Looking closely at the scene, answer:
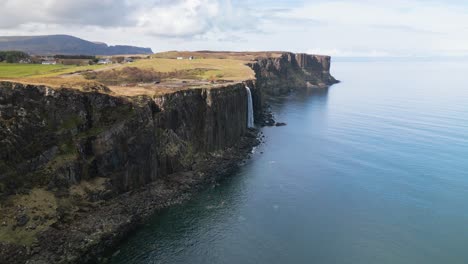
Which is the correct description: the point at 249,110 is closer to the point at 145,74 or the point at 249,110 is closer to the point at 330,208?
the point at 145,74

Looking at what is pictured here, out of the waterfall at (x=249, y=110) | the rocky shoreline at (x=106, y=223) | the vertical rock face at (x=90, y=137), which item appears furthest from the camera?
the waterfall at (x=249, y=110)

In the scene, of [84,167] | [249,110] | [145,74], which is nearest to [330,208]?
[84,167]

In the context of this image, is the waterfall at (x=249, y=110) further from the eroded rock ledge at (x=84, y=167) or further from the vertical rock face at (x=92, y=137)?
the eroded rock ledge at (x=84, y=167)

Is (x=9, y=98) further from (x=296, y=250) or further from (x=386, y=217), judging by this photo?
(x=386, y=217)

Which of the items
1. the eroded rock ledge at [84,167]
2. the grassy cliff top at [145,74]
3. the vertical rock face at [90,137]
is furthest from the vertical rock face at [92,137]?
the grassy cliff top at [145,74]

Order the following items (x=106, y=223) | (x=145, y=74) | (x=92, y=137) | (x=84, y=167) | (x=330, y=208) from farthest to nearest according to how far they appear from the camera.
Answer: (x=145, y=74)
(x=330, y=208)
(x=92, y=137)
(x=84, y=167)
(x=106, y=223)

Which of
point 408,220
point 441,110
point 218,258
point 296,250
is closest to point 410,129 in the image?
point 441,110
